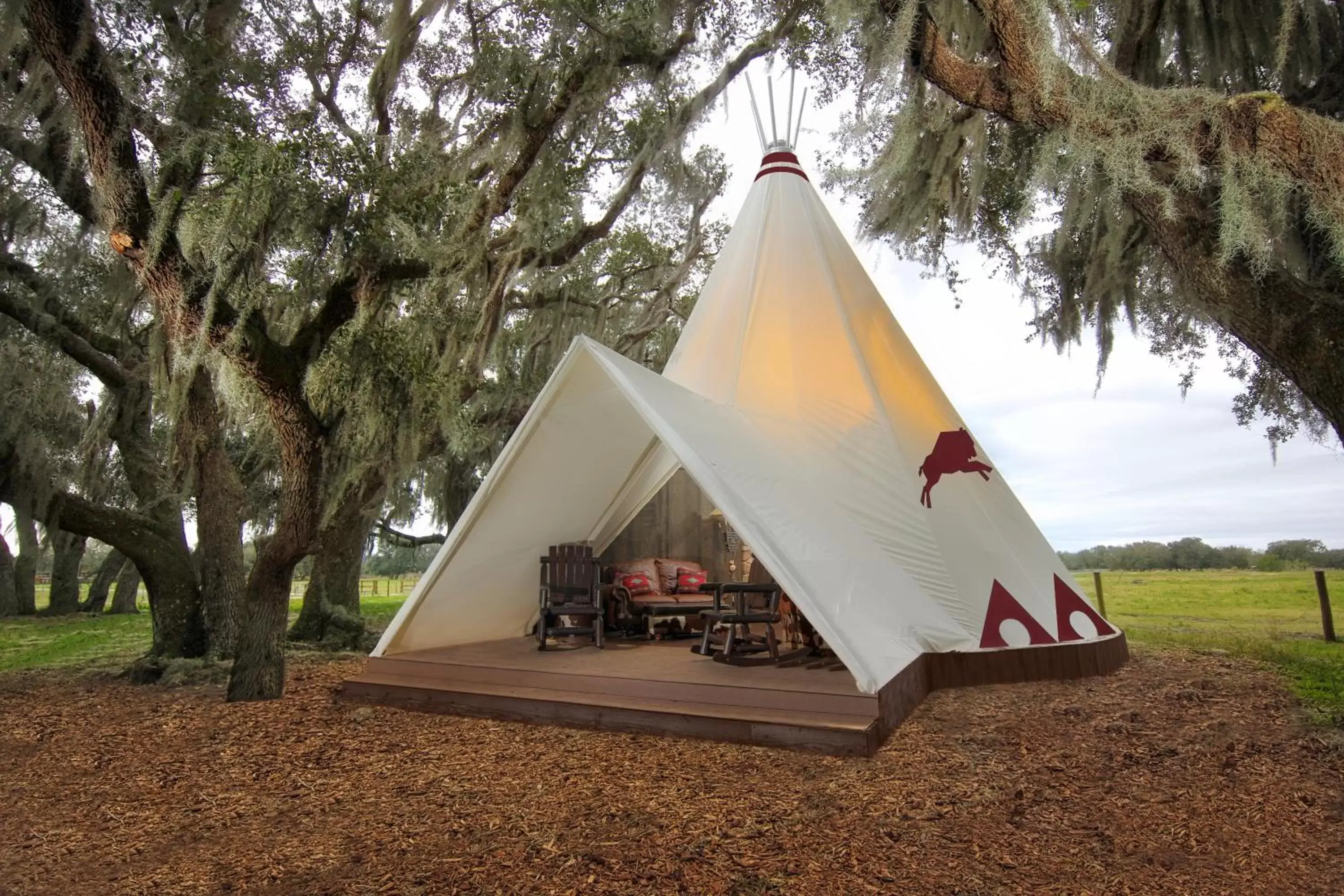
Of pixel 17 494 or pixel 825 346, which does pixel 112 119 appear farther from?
pixel 825 346

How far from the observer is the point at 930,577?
462 centimetres

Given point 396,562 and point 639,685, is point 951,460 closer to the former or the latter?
point 639,685

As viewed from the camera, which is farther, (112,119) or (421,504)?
(421,504)

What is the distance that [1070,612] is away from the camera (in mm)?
5074

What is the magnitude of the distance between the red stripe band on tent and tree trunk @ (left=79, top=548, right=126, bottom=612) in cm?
1394

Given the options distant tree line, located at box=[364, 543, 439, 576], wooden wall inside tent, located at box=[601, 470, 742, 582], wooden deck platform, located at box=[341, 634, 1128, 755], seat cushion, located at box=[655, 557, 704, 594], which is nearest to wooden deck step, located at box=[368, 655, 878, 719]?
wooden deck platform, located at box=[341, 634, 1128, 755]

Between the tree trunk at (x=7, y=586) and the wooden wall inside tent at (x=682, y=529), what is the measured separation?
11.7m

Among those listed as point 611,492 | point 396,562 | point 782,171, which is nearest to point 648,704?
point 611,492

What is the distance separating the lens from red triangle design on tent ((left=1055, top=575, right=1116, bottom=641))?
16.1 feet

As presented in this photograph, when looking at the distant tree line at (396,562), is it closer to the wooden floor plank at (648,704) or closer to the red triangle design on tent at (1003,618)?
the wooden floor plank at (648,704)

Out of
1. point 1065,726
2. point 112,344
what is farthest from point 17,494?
point 1065,726

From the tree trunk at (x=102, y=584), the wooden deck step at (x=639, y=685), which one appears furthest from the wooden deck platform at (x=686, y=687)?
the tree trunk at (x=102, y=584)

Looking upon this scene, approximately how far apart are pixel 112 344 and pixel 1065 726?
821 cm

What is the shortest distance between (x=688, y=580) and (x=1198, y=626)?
20.1 feet
